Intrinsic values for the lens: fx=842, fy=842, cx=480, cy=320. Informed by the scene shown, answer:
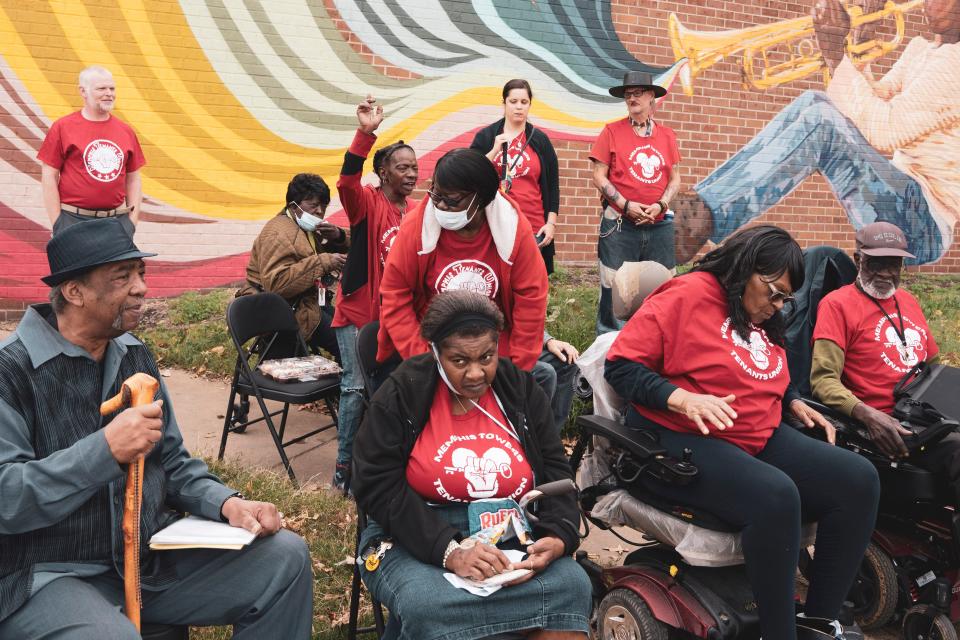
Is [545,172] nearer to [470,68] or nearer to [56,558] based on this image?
[470,68]

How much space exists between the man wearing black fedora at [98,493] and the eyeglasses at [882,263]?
3.27 metres

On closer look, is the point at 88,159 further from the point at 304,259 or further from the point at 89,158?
the point at 304,259

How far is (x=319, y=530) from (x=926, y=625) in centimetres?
294

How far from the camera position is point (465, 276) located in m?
4.01

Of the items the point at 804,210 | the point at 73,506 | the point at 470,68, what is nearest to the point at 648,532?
the point at 73,506

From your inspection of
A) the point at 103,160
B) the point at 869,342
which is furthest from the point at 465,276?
the point at 103,160

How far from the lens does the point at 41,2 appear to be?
7.64 m

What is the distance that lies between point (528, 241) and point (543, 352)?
2.43 feet

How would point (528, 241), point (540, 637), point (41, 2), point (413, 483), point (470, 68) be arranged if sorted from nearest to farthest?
point (540, 637) < point (413, 483) < point (528, 241) < point (41, 2) < point (470, 68)

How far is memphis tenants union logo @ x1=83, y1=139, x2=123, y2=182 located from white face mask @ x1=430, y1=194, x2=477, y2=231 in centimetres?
397

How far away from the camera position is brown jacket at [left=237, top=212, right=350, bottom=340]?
576cm

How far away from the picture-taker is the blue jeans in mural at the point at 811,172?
10.5 meters

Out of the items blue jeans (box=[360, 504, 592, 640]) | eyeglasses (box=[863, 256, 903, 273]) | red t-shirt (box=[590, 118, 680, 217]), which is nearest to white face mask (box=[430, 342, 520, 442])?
blue jeans (box=[360, 504, 592, 640])

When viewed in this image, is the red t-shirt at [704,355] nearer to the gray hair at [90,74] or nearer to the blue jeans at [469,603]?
the blue jeans at [469,603]
